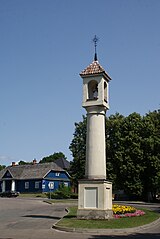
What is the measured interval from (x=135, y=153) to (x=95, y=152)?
27.4 meters

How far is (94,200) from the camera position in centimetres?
2005

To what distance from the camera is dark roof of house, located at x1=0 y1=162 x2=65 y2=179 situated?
2817 inches

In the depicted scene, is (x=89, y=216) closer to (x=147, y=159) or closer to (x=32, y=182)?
(x=147, y=159)

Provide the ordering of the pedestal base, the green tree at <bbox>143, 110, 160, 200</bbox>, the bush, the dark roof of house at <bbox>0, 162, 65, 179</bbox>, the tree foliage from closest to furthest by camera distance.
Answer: the pedestal base
the green tree at <bbox>143, 110, 160, 200</bbox>
the tree foliage
the bush
the dark roof of house at <bbox>0, 162, 65, 179</bbox>

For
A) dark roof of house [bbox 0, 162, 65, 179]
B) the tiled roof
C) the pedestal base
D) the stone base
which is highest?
the tiled roof

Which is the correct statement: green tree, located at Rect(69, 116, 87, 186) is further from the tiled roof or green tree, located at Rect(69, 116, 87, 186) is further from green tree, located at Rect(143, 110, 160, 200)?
the tiled roof

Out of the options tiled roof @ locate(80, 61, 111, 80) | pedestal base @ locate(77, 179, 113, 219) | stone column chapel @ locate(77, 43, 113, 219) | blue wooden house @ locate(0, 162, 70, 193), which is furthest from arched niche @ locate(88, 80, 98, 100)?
blue wooden house @ locate(0, 162, 70, 193)

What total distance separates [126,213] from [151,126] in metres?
27.3

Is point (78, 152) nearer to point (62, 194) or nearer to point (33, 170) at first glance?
point (62, 194)

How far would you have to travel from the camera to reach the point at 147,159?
4728cm

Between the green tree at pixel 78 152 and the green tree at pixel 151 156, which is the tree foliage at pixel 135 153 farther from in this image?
the green tree at pixel 78 152

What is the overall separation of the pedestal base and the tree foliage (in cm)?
2708

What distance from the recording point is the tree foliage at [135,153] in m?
46.9

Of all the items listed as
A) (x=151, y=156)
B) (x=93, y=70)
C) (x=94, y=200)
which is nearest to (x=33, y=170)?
(x=151, y=156)
